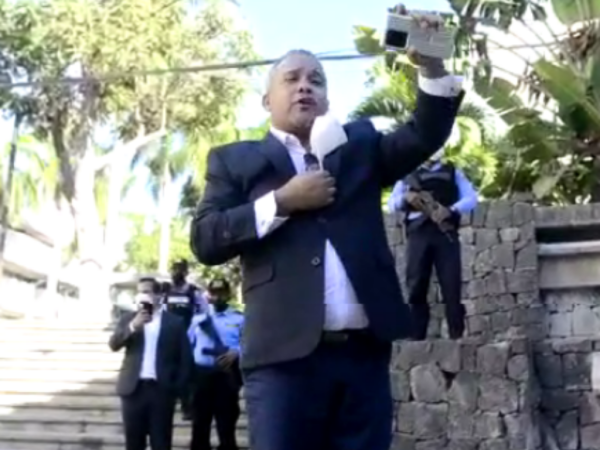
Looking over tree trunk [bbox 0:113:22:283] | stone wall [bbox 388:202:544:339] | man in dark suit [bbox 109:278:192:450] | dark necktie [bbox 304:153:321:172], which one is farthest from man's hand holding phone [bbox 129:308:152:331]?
tree trunk [bbox 0:113:22:283]

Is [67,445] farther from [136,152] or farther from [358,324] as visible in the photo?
[136,152]

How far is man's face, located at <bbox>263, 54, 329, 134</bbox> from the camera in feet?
10.3

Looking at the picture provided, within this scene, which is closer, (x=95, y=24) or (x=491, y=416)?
(x=491, y=416)

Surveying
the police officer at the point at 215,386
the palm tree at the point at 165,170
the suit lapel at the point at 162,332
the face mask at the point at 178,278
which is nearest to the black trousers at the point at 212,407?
the police officer at the point at 215,386

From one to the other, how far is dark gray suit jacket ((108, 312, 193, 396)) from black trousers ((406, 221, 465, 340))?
5.52ft

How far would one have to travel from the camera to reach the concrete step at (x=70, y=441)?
9.86 m

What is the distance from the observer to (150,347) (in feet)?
27.7

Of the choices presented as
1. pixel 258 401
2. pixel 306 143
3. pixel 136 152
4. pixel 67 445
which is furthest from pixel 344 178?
pixel 136 152

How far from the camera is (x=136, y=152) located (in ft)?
88.7

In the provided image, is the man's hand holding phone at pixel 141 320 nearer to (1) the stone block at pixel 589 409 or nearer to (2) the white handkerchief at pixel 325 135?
(1) the stone block at pixel 589 409

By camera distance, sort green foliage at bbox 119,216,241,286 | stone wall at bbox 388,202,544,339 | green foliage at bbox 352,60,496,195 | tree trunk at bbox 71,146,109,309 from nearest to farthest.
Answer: stone wall at bbox 388,202,544,339, green foliage at bbox 352,60,496,195, tree trunk at bbox 71,146,109,309, green foliage at bbox 119,216,241,286

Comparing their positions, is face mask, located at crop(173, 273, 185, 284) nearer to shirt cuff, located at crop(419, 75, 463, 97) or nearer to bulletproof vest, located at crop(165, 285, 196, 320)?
bulletproof vest, located at crop(165, 285, 196, 320)

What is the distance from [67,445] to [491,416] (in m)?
4.18

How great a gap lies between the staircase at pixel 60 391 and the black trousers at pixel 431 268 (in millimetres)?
1726
